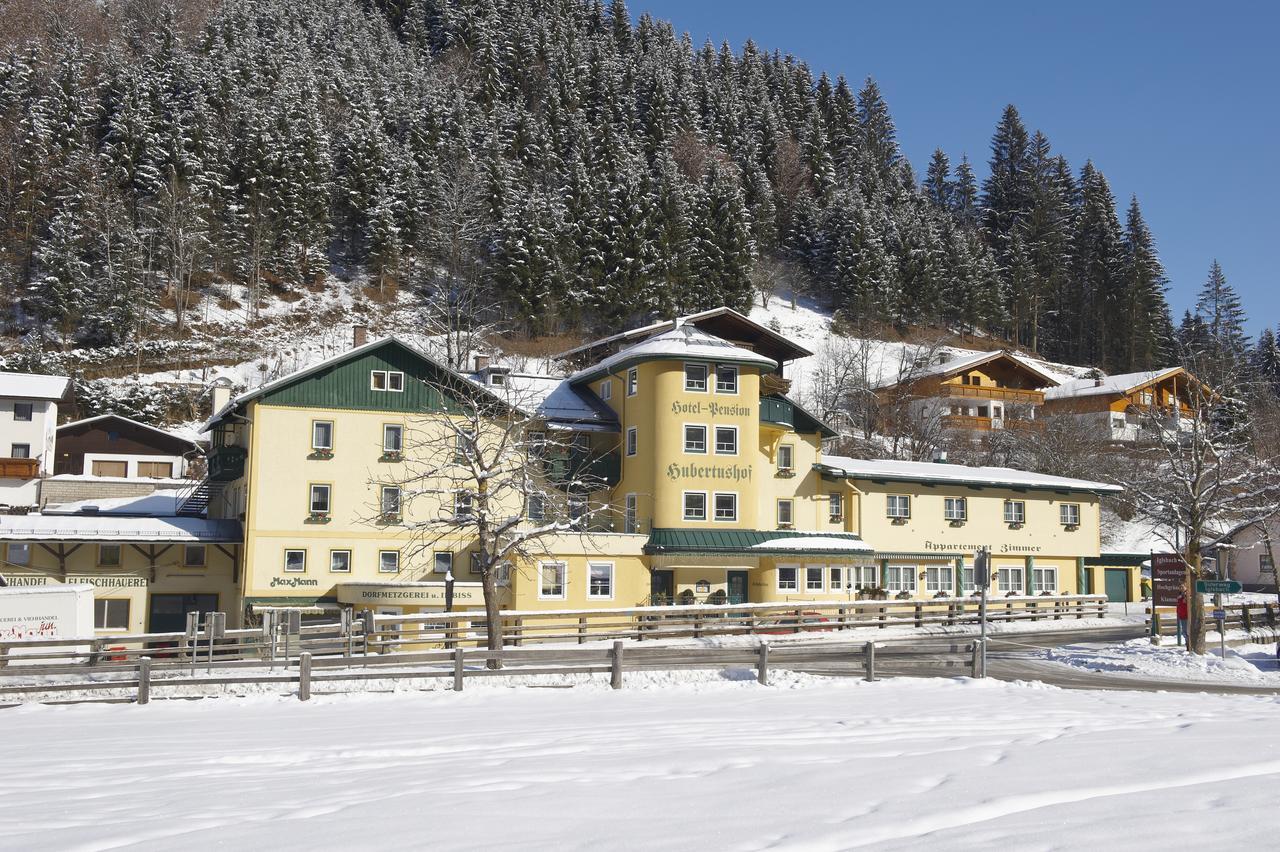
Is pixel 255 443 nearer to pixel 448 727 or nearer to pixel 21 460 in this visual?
pixel 21 460

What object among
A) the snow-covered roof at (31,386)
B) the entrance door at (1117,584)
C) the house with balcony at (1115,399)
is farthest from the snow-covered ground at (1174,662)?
the snow-covered roof at (31,386)

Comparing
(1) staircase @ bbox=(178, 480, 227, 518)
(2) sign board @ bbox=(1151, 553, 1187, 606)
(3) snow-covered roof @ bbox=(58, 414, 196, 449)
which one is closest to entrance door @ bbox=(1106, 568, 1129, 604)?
(2) sign board @ bbox=(1151, 553, 1187, 606)

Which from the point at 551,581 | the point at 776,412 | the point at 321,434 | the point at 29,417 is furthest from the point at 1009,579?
the point at 29,417

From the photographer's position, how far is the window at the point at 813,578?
48031mm

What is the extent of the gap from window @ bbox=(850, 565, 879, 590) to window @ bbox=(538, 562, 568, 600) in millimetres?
13921

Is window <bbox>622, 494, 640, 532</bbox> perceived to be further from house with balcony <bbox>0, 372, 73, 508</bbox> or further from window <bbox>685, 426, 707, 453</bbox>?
house with balcony <bbox>0, 372, 73, 508</bbox>

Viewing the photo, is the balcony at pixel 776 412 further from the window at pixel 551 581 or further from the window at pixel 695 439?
the window at pixel 551 581

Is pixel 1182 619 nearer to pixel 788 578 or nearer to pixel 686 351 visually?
pixel 788 578

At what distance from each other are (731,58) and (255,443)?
132 m

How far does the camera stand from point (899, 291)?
109750mm

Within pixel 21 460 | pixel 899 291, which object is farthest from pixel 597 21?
pixel 21 460

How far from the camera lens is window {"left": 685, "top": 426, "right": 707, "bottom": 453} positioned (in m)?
47.2

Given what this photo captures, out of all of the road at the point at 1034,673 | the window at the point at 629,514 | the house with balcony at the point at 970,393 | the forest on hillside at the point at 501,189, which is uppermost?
the forest on hillside at the point at 501,189

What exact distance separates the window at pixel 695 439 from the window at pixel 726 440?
0.62 m
